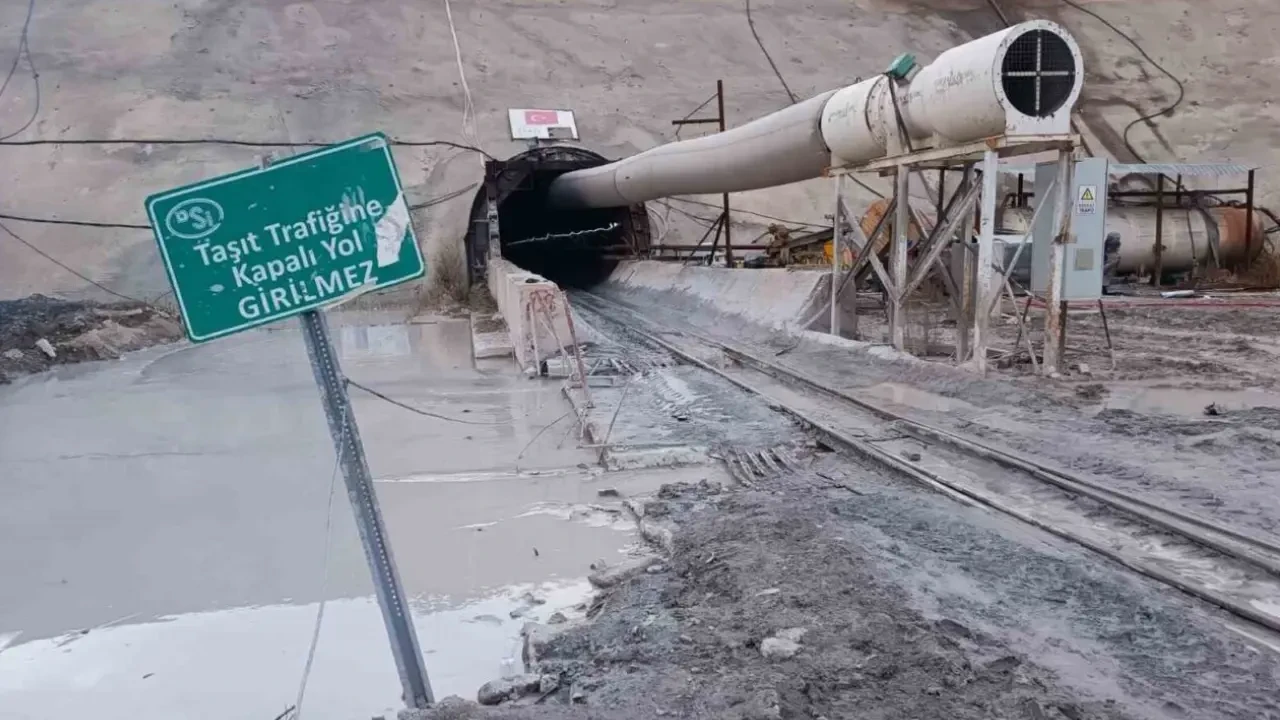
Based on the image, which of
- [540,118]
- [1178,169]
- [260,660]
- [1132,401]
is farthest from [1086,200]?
[540,118]

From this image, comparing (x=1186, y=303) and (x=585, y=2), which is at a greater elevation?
(x=585, y=2)

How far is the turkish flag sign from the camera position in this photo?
85.8ft

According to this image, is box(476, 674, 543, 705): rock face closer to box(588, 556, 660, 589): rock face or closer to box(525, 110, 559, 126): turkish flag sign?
box(588, 556, 660, 589): rock face

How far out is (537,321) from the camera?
469 inches

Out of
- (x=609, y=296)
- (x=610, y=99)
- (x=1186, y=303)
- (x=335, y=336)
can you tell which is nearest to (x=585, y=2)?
(x=610, y=99)

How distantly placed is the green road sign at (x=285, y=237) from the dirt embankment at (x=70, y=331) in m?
11.5

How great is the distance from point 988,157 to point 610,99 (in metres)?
21.0

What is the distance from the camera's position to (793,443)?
746cm

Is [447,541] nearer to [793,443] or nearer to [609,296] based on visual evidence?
[793,443]

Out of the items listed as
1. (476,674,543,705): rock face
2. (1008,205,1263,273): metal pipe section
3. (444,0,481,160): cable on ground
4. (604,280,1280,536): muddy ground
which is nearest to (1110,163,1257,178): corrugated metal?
(1008,205,1263,273): metal pipe section

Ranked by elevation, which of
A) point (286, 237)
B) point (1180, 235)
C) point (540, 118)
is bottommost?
point (1180, 235)

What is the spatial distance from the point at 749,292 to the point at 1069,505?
922cm

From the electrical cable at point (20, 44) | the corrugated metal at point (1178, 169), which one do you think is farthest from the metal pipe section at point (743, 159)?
the electrical cable at point (20, 44)

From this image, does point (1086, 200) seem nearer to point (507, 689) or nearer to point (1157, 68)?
point (507, 689)
